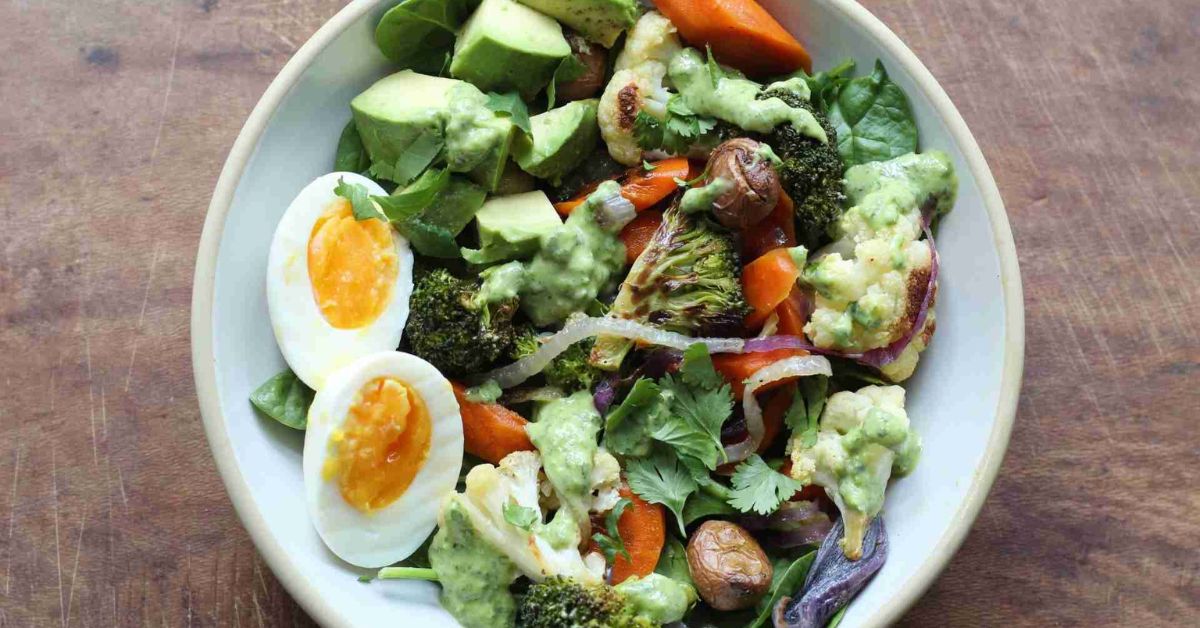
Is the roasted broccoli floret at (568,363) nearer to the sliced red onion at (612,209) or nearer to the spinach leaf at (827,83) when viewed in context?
the sliced red onion at (612,209)

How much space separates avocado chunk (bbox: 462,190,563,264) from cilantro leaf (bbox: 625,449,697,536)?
2.17 feet

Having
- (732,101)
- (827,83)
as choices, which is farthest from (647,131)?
(827,83)

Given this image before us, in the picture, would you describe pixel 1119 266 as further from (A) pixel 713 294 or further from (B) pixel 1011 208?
(A) pixel 713 294

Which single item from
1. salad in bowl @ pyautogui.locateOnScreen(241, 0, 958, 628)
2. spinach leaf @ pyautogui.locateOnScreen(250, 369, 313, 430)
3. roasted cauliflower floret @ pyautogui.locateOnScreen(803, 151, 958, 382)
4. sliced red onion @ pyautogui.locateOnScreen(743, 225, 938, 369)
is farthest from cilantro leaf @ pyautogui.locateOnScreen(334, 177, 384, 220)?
roasted cauliflower floret @ pyautogui.locateOnScreen(803, 151, 958, 382)

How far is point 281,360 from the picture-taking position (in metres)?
2.67

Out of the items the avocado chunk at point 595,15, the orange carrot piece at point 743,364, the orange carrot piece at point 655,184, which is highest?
the avocado chunk at point 595,15

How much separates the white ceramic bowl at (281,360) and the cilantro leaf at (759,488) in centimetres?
33

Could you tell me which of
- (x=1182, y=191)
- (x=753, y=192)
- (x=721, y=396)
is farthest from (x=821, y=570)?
(x=1182, y=191)

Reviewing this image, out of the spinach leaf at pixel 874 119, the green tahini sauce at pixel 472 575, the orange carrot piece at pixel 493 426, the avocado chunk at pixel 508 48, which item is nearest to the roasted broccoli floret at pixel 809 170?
the spinach leaf at pixel 874 119

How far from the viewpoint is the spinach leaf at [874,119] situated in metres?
2.75

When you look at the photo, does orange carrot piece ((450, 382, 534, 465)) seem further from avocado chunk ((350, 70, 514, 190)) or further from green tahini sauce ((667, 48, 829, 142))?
green tahini sauce ((667, 48, 829, 142))

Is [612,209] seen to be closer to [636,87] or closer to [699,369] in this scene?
[636,87]

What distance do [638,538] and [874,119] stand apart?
138cm

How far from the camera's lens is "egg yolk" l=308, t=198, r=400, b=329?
8.43 feet
